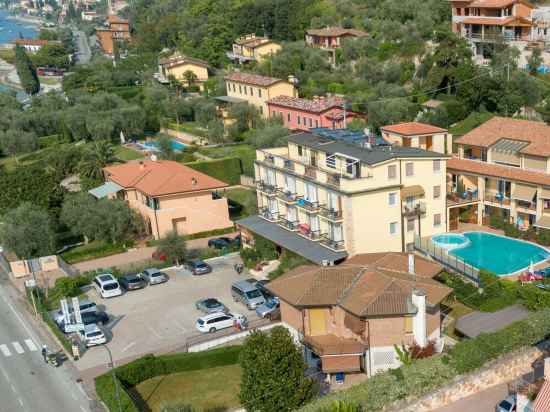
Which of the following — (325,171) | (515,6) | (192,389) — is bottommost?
(192,389)

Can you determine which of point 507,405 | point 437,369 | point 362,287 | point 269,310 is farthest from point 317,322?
point 507,405

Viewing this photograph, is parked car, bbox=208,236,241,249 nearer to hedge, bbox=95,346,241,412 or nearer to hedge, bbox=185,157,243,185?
hedge, bbox=185,157,243,185

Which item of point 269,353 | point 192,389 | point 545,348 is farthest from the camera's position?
point 192,389

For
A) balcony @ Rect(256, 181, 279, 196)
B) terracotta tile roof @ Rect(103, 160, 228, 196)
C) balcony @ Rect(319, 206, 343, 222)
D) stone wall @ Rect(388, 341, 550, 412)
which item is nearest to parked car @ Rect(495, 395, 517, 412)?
stone wall @ Rect(388, 341, 550, 412)

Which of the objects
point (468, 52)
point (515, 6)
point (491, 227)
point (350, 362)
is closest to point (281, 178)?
point (491, 227)

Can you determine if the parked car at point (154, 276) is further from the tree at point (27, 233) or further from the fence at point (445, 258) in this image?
the fence at point (445, 258)

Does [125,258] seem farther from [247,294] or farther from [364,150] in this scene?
[364,150]

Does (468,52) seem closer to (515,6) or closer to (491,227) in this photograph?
(515,6)
